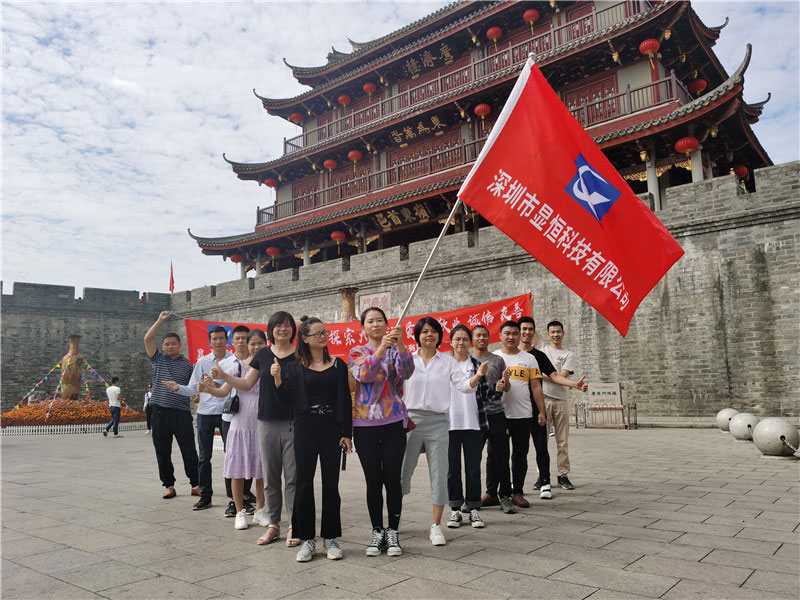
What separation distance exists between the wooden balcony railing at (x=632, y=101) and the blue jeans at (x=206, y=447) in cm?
1205

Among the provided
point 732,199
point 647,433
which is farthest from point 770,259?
point 647,433

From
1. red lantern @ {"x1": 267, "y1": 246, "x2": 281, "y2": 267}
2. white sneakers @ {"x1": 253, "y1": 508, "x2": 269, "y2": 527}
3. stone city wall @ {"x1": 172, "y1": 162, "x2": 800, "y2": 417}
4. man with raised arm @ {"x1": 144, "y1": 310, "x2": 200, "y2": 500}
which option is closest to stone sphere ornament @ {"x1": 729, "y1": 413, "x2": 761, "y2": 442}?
stone city wall @ {"x1": 172, "y1": 162, "x2": 800, "y2": 417}

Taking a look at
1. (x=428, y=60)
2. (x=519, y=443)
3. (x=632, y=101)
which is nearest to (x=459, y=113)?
(x=428, y=60)

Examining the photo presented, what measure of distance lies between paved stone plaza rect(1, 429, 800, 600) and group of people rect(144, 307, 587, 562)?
196 millimetres

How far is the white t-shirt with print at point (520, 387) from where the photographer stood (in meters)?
4.48

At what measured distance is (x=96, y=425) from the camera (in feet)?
49.5

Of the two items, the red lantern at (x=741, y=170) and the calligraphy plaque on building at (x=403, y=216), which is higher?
the red lantern at (x=741, y=170)

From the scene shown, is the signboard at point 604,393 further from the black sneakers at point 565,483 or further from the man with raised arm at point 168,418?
the man with raised arm at point 168,418

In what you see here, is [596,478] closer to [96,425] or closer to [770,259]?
[770,259]

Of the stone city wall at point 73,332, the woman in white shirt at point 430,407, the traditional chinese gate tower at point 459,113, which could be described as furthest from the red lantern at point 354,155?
the woman in white shirt at point 430,407

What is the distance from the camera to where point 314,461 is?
322 centimetres

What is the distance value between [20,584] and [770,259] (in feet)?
37.6

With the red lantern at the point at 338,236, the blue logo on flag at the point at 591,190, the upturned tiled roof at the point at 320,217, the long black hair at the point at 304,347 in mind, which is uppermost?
the upturned tiled roof at the point at 320,217

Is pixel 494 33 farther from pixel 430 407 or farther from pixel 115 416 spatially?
pixel 430 407
